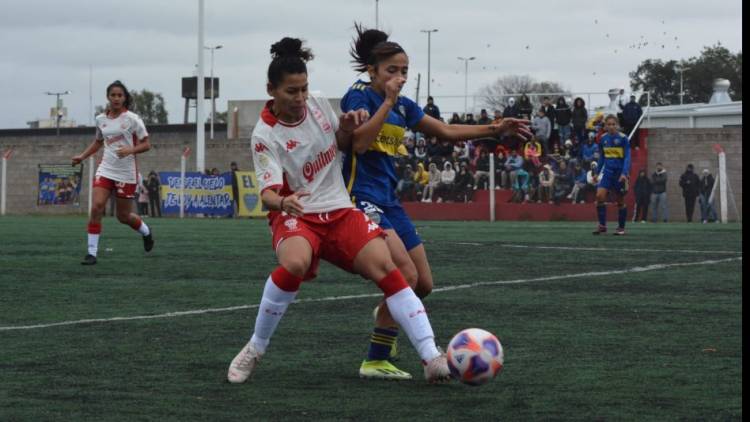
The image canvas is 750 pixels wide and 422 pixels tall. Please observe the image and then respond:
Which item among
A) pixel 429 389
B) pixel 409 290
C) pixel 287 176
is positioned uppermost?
pixel 287 176

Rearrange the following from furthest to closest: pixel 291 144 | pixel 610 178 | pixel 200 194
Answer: pixel 200 194
pixel 610 178
pixel 291 144

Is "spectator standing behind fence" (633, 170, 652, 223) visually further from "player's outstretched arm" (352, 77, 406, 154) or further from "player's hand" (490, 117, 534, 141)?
"player's outstretched arm" (352, 77, 406, 154)

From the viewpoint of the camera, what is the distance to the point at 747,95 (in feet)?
13.8

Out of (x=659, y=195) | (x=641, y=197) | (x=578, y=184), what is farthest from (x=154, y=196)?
(x=659, y=195)

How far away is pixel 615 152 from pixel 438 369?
55.8 feet

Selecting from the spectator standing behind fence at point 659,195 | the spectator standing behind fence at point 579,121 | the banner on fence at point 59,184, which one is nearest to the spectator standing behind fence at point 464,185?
the spectator standing behind fence at point 579,121

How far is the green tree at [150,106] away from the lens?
146m

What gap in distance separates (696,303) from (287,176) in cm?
464

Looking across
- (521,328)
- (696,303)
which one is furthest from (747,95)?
(696,303)

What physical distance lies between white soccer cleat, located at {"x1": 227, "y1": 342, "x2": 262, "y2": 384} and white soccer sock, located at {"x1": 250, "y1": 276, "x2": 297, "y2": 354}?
7cm

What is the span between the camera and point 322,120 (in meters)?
6.67

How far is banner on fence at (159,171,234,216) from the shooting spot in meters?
39.8

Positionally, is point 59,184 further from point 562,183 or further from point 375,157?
point 375,157

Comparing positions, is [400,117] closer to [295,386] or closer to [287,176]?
[287,176]
